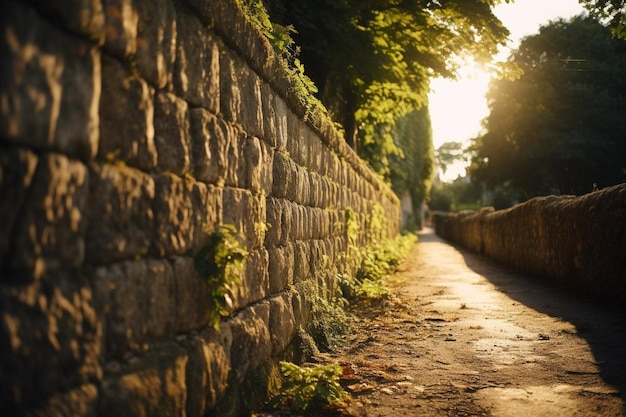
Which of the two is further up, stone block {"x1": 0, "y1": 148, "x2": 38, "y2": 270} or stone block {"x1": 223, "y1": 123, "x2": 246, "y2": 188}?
stone block {"x1": 223, "y1": 123, "x2": 246, "y2": 188}

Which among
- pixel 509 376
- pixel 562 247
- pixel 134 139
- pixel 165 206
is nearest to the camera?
pixel 134 139

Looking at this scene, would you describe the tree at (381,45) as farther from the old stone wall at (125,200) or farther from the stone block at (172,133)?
the stone block at (172,133)

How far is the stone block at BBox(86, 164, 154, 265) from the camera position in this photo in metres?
1.72

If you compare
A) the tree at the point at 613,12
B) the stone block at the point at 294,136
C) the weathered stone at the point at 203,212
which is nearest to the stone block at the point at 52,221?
the weathered stone at the point at 203,212

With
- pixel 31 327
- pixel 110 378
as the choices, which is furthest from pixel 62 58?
pixel 110 378

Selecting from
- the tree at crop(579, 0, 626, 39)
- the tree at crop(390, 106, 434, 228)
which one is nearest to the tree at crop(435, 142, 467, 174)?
the tree at crop(390, 106, 434, 228)

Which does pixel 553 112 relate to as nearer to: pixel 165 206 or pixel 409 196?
pixel 409 196

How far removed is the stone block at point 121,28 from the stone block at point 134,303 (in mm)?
728

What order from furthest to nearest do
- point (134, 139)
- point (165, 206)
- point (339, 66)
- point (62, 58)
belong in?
point (339, 66) → point (165, 206) → point (134, 139) → point (62, 58)

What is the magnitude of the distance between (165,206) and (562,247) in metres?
7.54

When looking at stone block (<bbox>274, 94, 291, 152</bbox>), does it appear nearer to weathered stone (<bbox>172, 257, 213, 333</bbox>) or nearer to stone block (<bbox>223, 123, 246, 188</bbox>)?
stone block (<bbox>223, 123, 246, 188</bbox>)

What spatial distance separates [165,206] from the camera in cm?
215

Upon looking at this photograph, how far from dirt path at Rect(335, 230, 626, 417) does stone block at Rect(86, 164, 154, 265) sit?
1852mm

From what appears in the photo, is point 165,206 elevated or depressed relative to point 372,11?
depressed
